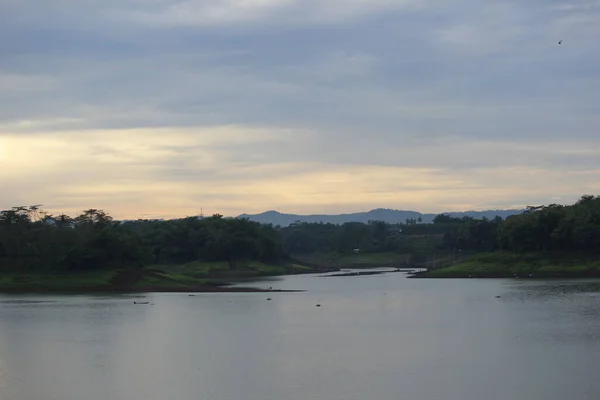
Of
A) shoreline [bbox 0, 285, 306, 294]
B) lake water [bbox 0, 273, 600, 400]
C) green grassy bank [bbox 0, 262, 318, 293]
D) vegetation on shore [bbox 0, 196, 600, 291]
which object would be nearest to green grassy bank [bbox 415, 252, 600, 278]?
vegetation on shore [bbox 0, 196, 600, 291]

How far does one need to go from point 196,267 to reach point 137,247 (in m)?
43.8

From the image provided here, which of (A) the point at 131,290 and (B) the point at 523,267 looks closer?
(A) the point at 131,290

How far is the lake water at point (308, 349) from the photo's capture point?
3450cm

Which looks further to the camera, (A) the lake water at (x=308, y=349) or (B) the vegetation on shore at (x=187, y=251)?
(B) the vegetation on shore at (x=187, y=251)

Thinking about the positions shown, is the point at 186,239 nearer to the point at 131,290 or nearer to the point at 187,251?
the point at 187,251

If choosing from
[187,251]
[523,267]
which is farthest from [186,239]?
[523,267]

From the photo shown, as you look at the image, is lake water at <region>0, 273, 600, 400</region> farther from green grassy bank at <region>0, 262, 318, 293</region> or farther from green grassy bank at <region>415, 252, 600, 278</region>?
green grassy bank at <region>415, 252, 600, 278</region>

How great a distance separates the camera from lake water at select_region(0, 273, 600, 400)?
34.5 meters

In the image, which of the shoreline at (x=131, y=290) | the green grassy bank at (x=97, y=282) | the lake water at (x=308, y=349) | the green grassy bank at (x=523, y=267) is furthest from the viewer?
the green grassy bank at (x=523, y=267)

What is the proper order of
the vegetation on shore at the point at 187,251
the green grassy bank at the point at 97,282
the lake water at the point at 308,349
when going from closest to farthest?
the lake water at the point at 308,349 < the green grassy bank at the point at 97,282 < the vegetation on shore at the point at 187,251

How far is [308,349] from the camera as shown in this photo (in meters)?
45.9

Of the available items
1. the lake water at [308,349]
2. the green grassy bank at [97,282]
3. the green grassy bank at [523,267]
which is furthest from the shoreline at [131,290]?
the green grassy bank at [523,267]

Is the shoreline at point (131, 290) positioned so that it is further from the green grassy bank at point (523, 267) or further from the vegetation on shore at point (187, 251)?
the green grassy bank at point (523, 267)

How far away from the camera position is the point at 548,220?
403 feet
